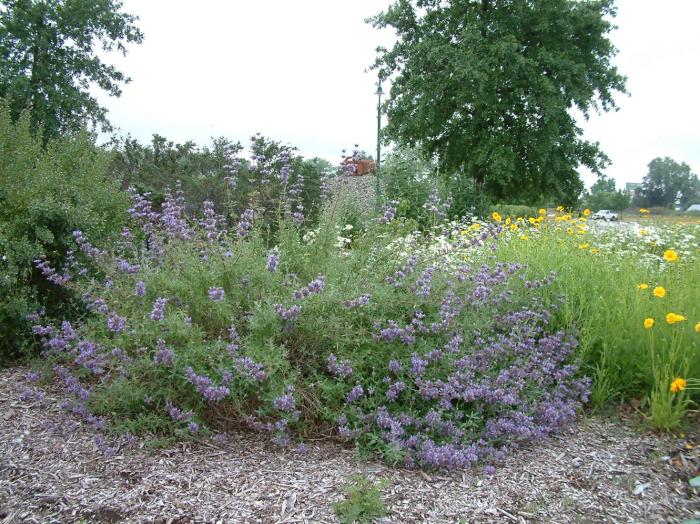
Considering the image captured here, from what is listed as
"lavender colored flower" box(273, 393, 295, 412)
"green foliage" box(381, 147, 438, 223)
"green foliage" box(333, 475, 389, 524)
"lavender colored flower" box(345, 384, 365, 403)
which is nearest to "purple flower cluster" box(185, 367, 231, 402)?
"lavender colored flower" box(273, 393, 295, 412)

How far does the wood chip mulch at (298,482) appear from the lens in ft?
7.11

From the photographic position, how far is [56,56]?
14.7m

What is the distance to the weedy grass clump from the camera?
8.70ft

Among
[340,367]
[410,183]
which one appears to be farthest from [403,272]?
[410,183]

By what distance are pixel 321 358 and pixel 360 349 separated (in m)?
0.24

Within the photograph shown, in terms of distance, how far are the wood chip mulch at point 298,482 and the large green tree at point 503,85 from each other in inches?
452

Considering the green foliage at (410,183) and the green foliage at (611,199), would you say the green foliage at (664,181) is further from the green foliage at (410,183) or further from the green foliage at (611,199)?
the green foliage at (410,183)

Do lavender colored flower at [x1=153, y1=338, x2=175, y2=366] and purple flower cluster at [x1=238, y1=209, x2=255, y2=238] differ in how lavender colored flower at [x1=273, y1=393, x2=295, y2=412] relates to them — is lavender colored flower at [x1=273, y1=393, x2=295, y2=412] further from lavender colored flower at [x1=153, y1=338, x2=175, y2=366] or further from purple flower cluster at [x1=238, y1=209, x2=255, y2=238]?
purple flower cluster at [x1=238, y1=209, x2=255, y2=238]

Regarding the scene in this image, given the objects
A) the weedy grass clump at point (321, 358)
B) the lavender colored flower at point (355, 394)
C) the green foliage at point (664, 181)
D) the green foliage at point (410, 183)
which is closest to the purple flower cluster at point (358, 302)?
the weedy grass clump at point (321, 358)

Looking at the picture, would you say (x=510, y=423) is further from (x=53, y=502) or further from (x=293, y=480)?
(x=53, y=502)

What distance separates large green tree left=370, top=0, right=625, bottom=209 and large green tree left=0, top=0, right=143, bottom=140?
314 inches

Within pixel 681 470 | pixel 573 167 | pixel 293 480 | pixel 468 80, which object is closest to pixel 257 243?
pixel 293 480

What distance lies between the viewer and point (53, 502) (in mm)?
2215

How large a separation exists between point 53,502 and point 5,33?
609 inches
